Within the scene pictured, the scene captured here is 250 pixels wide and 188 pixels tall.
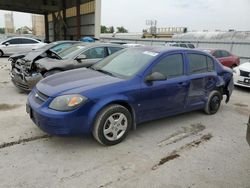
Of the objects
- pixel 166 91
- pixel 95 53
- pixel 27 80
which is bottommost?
pixel 27 80

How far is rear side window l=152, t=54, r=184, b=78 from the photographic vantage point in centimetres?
411

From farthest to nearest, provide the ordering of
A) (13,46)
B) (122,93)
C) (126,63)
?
(13,46), (126,63), (122,93)

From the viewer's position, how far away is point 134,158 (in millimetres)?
3307

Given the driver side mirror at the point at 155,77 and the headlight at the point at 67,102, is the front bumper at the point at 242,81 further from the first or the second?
the headlight at the point at 67,102

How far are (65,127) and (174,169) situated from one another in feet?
5.12

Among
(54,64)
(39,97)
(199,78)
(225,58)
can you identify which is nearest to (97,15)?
(225,58)

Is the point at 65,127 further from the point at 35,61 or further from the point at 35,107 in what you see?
the point at 35,61

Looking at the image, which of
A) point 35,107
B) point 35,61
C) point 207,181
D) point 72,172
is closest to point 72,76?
point 35,107

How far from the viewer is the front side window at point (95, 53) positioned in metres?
6.86

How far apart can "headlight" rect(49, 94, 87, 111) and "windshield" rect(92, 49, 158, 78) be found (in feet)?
3.02

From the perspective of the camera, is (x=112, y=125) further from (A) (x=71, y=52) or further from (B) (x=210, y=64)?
(A) (x=71, y=52)

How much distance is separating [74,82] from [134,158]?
1.45 m

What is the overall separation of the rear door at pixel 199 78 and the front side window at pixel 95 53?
321 cm

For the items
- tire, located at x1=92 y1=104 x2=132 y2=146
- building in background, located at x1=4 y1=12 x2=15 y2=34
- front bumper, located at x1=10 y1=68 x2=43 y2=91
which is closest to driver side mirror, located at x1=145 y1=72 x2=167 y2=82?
tire, located at x1=92 y1=104 x2=132 y2=146
